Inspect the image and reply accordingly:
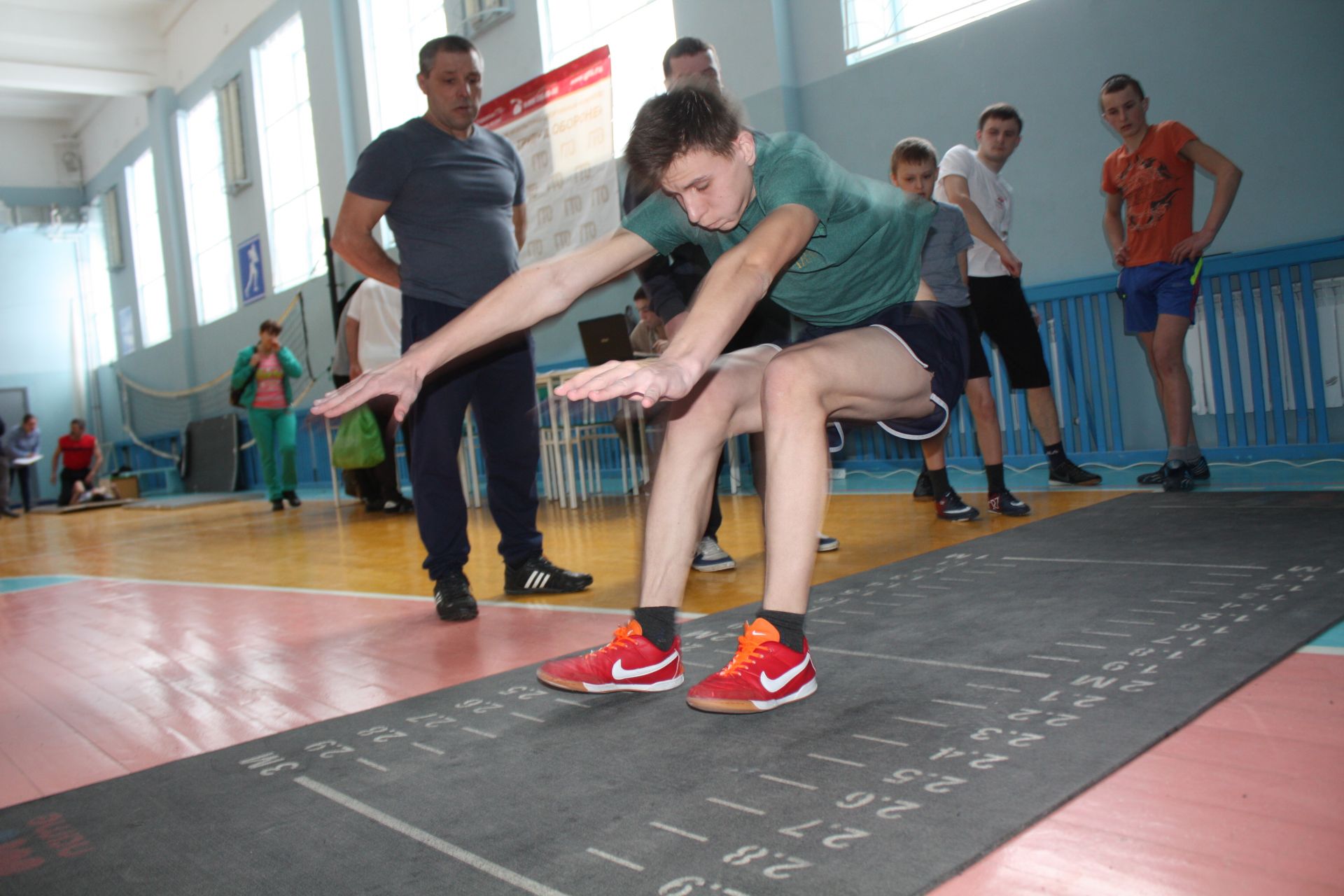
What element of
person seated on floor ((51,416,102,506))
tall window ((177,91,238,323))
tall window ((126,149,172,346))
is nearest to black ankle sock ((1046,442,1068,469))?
tall window ((177,91,238,323))

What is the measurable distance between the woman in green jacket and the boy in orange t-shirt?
677 cm

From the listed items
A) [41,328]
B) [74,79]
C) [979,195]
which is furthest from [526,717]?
[41,328]

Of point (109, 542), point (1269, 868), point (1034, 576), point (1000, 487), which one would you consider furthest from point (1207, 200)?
point (109, 542)

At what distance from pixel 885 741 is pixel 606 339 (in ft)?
15.6

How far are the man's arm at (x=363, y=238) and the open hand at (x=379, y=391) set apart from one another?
1.45m

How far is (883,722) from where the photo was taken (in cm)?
160

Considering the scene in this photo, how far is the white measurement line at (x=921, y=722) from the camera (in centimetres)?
156

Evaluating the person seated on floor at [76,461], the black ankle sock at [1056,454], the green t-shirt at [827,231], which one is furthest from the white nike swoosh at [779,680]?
the person seated on floor at [76,461]

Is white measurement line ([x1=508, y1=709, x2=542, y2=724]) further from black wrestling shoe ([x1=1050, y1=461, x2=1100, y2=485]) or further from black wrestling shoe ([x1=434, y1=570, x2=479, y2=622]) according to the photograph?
black wrestling shoe ([x1=1050, y1=461, x2=1100, y2=485])

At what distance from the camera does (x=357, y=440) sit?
444cm

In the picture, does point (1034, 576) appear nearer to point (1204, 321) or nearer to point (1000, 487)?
point (1000, 487)

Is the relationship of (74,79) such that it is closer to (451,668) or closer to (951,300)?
(951,300)

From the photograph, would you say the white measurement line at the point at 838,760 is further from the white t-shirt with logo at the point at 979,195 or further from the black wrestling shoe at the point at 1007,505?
the white t-shirt with logo at the point at 979,195

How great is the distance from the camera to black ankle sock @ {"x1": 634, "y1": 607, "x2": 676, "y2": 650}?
6.31 ft
